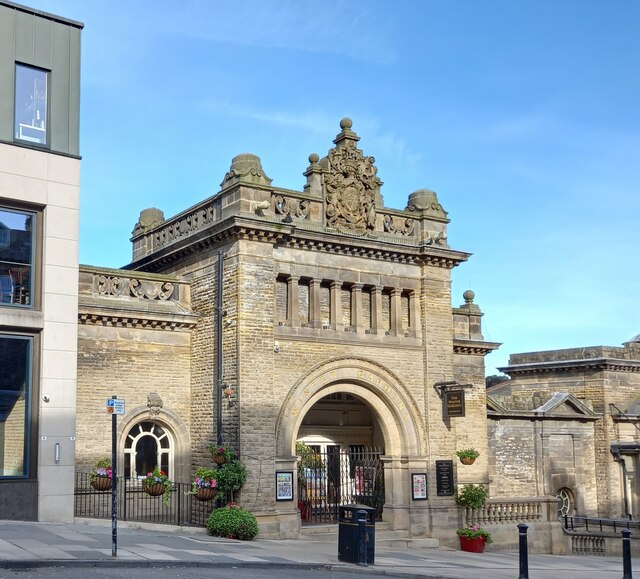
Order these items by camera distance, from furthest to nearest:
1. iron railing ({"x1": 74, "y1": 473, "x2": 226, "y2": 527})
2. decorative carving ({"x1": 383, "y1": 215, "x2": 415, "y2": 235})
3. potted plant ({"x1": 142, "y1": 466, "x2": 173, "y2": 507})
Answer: decorative carving ({"x1": 383, "y1": 215, "x2": 415, "y2": 235}), iron railing ({"x1": 74, "y1": 473, "x2": 226, "y2": 527}), potted plant ({"x1": 142, "y1": 466, "x2": 173, "y2": 507})

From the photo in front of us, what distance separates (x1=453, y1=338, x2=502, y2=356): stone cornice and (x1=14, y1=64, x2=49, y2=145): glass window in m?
15.0

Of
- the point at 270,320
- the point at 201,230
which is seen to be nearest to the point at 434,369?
the point at 270,320

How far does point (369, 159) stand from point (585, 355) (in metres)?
16.3

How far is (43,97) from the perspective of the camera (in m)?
22.7

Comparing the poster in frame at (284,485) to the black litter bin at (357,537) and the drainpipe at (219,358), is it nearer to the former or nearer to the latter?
the drainpipe at (219,358)

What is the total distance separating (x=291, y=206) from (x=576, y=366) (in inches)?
715

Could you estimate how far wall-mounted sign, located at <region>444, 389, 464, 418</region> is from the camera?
89.3 ft

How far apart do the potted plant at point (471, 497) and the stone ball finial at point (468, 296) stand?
6821mm

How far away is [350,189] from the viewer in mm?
27188

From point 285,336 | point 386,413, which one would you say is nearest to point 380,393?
point 386,413

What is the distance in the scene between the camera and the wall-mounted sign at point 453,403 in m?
27.2

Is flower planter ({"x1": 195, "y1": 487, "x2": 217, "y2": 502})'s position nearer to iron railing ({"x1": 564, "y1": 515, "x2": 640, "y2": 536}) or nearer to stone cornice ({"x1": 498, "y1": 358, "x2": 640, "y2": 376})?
iron railing ({"x1": 564, "y1": 515, "x2": 640, "y2": 536})

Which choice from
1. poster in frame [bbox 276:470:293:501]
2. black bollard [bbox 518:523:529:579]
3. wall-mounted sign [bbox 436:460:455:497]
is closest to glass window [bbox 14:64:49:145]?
poster in frame [bbox 276:470:293:501]

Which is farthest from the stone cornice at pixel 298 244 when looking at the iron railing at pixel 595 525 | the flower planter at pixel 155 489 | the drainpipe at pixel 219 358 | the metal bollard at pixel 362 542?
the iron railing at pixel 595 525
